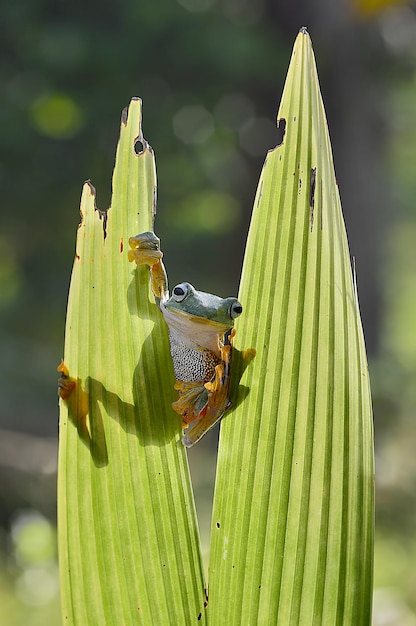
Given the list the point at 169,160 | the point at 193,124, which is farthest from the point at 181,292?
the point at 193,124

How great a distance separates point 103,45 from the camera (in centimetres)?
310

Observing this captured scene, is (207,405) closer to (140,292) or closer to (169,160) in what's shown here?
(140,292)

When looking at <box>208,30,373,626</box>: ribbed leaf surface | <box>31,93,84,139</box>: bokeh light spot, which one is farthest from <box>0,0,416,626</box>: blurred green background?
<box>208,30,373,626</box>: ribbed leaf surface

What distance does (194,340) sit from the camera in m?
0.65

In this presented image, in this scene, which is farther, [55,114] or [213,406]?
[55,114]

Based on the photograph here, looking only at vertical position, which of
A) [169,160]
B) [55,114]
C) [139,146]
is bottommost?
[139,146]

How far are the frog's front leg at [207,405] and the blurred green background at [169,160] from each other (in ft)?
6.24

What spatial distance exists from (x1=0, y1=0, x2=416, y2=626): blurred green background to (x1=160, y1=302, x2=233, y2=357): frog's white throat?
192cm

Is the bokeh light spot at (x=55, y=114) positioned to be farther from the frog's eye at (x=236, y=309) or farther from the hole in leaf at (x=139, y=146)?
the frog's eye at (x=236, y=309)

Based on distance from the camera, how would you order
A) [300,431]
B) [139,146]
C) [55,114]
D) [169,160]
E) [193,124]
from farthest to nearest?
[193,124], [169,160], [55,114], [139,146], [300,431]

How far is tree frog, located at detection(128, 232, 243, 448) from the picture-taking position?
2.03 ft

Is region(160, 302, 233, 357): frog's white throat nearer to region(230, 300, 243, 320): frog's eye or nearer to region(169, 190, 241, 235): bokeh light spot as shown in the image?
region(230, 300, 243, 320): frog's eye

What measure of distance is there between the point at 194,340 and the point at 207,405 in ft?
0.21

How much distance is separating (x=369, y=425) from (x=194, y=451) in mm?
3715
